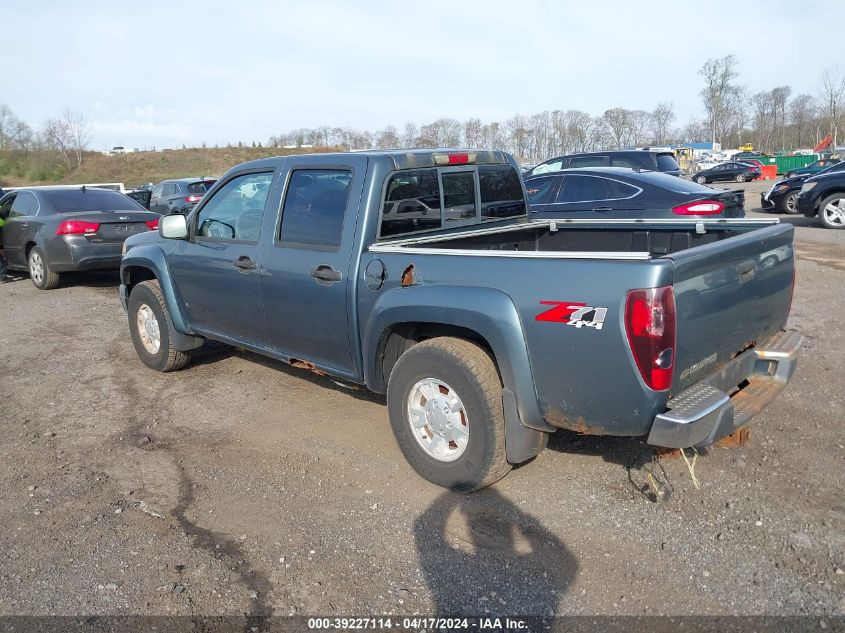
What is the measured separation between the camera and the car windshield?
10.5 m

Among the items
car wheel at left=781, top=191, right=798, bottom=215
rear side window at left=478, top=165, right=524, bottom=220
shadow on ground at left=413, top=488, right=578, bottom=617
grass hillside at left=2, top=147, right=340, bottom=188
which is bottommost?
shadow on ground at left=413, top=488, right=578, bottom=617

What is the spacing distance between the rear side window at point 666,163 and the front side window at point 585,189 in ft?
14.7

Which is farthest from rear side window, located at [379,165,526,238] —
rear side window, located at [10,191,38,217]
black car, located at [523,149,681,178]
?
rear side window, located at [10,191,38,217]

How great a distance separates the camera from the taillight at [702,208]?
343 inches

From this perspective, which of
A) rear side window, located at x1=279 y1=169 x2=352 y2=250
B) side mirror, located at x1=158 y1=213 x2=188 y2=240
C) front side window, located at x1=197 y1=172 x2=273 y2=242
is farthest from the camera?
side mirror, located at x1=158 y1=213 x2=188 y2=240

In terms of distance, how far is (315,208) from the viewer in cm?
443

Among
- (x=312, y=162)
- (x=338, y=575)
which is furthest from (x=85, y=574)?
(x=312, y=162)

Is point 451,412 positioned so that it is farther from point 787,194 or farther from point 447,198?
point 787,194

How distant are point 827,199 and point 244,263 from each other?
13695 millimetres

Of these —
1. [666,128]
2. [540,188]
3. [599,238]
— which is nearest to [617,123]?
[666,128]

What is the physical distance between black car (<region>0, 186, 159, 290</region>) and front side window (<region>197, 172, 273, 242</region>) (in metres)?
5.53

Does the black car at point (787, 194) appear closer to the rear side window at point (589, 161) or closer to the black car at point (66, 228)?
the rear side window at point (589, 161)

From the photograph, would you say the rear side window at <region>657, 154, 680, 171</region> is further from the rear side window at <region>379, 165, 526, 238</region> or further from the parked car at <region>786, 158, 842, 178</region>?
the parked car at <region>786, 158, 842, 178</region>

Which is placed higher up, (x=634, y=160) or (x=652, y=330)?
(x=634, y=160)
